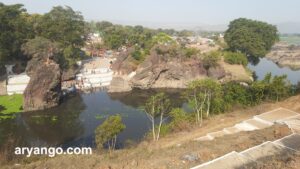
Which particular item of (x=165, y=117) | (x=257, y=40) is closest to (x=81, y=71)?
(x=165, y=117)

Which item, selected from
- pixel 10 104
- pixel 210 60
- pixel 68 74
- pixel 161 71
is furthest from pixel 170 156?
pixel 210 60

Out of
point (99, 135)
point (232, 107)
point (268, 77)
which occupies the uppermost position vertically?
point (268, 77)

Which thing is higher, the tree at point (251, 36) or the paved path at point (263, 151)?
the tree at point (251, 36)

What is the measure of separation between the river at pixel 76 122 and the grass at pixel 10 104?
150 cm

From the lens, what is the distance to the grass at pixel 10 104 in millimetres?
30797

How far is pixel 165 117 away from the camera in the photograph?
1040 inches

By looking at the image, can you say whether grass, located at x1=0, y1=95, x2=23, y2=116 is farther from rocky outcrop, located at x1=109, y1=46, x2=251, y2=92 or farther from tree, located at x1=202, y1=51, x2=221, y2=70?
tree, located at x1=202, y1=51, x2=221, y2=70

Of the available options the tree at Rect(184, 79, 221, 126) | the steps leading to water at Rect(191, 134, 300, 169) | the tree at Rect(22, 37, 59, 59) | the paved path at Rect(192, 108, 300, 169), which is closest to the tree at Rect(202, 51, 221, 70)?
the tree at Rect(22, 37, 59, 59)

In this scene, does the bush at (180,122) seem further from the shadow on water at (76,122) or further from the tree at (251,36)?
the tree at (251,36)

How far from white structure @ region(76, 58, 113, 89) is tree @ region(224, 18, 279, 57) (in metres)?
26.9

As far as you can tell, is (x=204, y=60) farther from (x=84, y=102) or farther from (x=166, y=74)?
(x=84, y=102)

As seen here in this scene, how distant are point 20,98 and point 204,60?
91.4ft

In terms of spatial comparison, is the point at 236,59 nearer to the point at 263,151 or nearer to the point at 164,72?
the point at 164,72

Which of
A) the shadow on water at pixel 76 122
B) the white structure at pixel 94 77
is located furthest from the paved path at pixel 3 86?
the white structure at pixel 94 77
